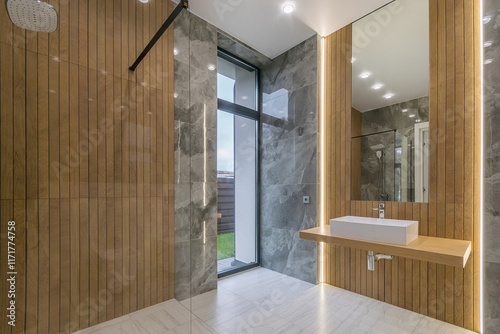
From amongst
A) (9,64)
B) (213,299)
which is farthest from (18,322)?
(213,299)

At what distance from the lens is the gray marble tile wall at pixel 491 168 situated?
5.31 ft

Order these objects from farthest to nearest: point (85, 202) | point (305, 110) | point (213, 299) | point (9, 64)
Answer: point (305, 110) → point (213, 299) → point (85, 202) → point (9, 64)

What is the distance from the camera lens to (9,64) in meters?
1.05

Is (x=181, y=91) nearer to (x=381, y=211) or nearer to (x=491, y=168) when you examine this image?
(x=381, y=211)

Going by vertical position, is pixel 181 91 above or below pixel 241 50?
below

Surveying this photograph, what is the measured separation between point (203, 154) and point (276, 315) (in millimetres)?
1522

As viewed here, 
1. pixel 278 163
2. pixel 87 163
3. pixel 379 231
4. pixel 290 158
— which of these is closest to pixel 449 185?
pixel 379 231

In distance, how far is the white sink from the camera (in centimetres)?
169

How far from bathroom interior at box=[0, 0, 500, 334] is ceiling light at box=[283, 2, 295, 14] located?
0.02 m

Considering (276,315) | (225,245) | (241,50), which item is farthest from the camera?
(241,50)

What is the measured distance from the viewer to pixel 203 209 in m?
2.19

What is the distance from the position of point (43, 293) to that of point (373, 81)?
2928mm

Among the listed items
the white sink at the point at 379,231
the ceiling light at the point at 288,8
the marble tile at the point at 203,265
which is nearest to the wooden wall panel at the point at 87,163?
the marble tile at the point at 203,265

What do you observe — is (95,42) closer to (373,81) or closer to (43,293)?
(43,293)
